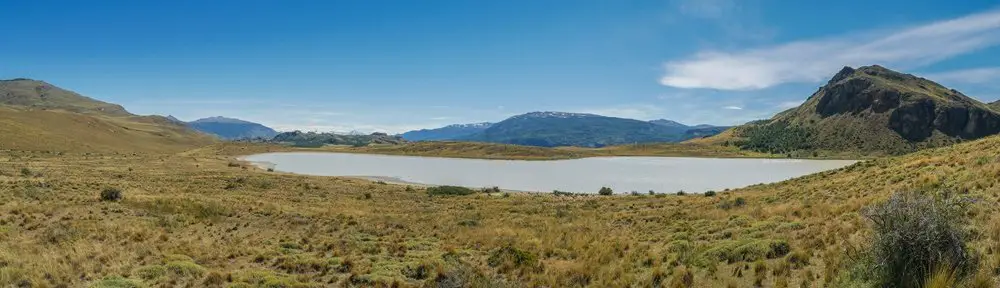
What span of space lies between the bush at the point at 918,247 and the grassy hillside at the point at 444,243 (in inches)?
19.6

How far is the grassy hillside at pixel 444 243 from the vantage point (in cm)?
1189

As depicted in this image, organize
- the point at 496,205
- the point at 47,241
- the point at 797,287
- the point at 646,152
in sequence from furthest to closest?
the point at 646,152
the point at 496,205
the point at 47,241
the point at 797,287

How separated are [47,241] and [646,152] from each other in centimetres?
18283

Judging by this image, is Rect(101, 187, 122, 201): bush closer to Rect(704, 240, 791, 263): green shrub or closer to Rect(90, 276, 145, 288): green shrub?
Rect(90, 276, 145, 288): green shrub

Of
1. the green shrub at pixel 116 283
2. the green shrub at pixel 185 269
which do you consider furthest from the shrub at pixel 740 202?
the green shrub at pixel 116 283

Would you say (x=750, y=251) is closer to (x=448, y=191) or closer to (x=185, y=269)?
(x=185, y=269)

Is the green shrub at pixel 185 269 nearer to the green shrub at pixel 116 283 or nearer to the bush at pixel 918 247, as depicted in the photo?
the green shrub at pixel 116 283

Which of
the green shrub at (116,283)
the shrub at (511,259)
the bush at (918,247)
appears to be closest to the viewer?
the bush at (918,247)

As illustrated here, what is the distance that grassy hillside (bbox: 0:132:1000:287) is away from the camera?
39.0 feet

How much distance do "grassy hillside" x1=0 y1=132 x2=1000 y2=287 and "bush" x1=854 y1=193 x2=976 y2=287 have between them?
0.50m

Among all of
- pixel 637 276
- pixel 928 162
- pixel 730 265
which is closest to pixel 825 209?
pixel 730 265

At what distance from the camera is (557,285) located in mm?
12391

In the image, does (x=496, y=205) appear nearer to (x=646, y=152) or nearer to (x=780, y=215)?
(x=780, y=215)

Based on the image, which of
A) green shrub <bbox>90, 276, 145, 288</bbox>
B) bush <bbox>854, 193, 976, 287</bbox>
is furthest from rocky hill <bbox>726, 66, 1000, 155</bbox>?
green shrub <bbox>90, 276, 145, 288</bbox>
